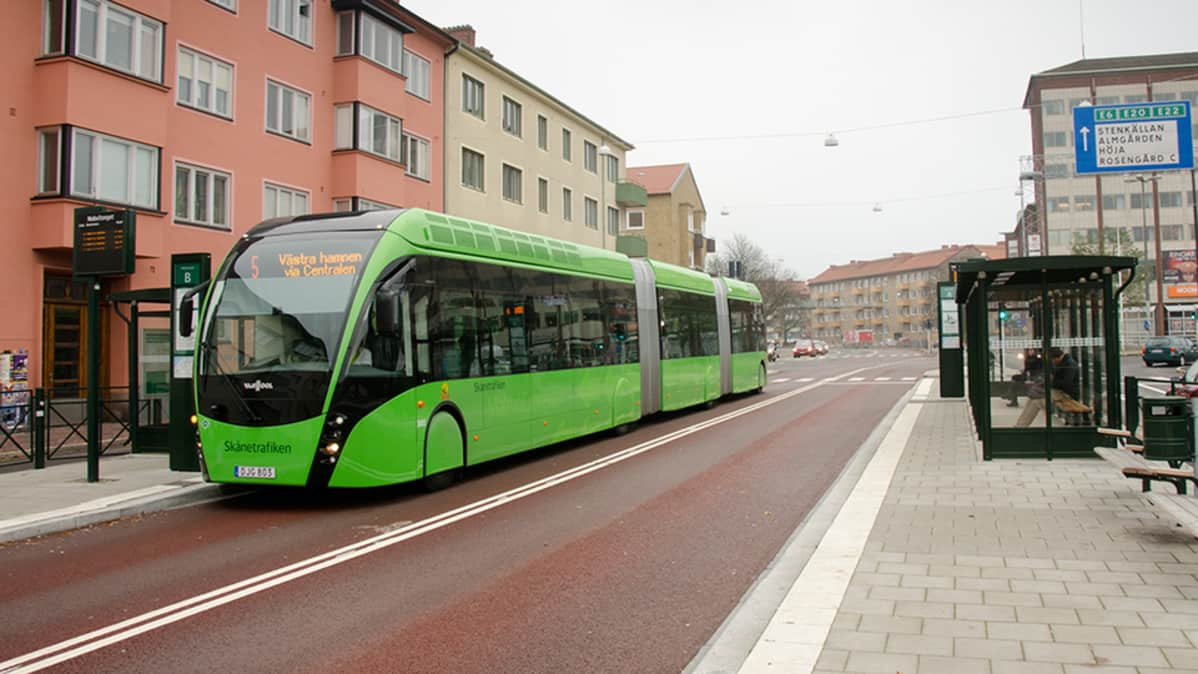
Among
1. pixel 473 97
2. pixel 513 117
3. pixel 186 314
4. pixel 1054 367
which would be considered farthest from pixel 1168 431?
pixel 513 117

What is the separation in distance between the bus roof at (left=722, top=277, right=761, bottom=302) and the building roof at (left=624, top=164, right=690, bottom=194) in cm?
3501

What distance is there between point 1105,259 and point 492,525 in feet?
25.4

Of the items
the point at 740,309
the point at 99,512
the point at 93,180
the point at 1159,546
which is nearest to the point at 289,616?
the point at 99,512

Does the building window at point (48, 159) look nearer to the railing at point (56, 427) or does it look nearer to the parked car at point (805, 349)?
the railing at point (56, 427)

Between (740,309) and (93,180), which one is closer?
(93,180)

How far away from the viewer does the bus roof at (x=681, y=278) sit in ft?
60.4

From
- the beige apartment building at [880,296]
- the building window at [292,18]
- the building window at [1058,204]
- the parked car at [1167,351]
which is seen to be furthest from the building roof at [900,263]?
the building window at [292,18]

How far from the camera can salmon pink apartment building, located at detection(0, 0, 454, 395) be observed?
16875mm

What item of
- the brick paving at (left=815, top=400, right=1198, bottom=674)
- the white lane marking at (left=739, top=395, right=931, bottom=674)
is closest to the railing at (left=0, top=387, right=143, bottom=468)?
the white lane marking at (left=739, top=395, right=931, bottom=674)

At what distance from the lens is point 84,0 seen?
1741 centimetres

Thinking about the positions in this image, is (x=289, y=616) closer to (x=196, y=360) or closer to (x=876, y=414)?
(x=196, y=360)

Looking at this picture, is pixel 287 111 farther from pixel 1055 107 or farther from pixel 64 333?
pixel 1055 107

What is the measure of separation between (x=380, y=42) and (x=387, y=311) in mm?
19389

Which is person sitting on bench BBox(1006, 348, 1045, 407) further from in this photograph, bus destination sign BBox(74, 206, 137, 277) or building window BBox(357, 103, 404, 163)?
building window BBox(357, 103, 404, 163)
